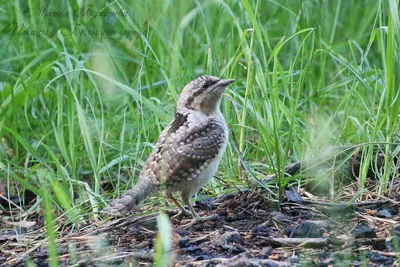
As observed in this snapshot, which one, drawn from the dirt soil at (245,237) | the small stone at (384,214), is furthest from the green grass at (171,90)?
the small stone at (384,214)

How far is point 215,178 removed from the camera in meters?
6.37

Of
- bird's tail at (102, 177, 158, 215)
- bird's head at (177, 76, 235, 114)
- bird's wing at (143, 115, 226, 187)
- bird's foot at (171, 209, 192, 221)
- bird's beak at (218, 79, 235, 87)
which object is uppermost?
bird's beak at (218, 79, 235, 87)

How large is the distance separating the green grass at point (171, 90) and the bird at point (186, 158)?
0.63 feet

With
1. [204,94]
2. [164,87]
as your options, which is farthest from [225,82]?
[164,87]

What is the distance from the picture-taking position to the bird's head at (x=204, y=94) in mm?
6250

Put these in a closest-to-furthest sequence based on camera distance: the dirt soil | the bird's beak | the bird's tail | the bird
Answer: the dirt soil, the bird's tail, the bird, the bird's beak

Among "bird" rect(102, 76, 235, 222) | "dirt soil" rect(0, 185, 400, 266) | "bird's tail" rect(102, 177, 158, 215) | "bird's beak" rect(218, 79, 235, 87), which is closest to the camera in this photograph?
"dirt soil" rect(0, 185, 400, 266)

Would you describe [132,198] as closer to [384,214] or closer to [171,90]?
[171,90]

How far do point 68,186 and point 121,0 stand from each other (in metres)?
2.46

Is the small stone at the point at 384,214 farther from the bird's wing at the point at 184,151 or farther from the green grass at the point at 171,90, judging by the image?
the bird's wing at the point at 184,151

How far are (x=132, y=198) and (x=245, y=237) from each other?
2.73ft

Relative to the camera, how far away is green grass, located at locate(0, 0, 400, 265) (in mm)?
6043

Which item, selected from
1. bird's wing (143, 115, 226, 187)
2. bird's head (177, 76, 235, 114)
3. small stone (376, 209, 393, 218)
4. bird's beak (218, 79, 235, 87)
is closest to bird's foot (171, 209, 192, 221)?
bird's wing (143, 115, 226, 187)

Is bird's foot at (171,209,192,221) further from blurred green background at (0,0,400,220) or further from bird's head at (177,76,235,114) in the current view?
bird's head at (177,76,235,114)
